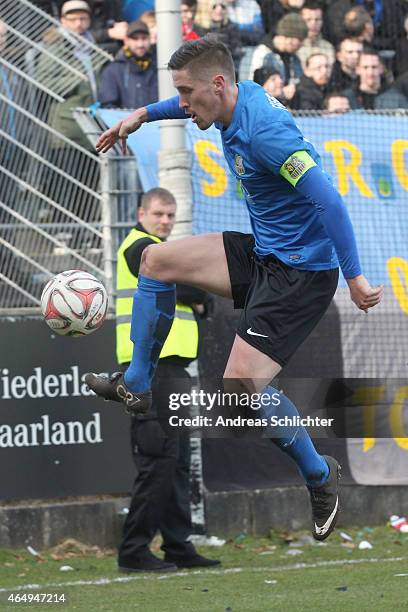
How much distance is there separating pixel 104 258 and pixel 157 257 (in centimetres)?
354

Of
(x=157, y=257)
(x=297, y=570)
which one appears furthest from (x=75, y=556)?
(x=157, y=257)

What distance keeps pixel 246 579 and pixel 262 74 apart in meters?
4.46

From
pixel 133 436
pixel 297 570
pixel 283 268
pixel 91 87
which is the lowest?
pixel 297 570

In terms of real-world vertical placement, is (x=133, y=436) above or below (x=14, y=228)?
below

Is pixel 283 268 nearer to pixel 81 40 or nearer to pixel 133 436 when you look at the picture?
pixel 133 436

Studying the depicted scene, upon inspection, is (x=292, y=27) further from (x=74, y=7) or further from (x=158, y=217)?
(x=158, y=217)

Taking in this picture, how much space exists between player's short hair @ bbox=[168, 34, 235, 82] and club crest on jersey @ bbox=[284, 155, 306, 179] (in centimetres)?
60

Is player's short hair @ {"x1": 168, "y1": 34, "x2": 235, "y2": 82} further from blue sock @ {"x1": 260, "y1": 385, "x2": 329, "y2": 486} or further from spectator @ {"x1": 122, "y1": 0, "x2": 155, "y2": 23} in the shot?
spectator @ {"x1": 122, "y1": 0, "x2": 155, "y2": 23}

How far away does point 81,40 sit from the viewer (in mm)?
10766

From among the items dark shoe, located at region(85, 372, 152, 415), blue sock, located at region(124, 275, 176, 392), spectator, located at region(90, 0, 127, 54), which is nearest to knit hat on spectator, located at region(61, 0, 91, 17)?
spectator, located at region(90, 0, 127, 54)

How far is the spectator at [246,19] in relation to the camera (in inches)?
439

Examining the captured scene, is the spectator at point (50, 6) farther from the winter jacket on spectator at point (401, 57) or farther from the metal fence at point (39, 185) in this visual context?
the winter jacket on spectator at point (401, 57)

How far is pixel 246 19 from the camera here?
11.2 metres

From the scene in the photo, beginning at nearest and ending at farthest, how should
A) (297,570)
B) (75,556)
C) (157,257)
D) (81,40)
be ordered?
(157,257) → (297,570) → (75,556) → (81,40)
